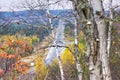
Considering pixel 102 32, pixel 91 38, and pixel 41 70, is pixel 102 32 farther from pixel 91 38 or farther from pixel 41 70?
pixel 41 70

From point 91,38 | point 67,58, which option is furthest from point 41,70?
point 91,38

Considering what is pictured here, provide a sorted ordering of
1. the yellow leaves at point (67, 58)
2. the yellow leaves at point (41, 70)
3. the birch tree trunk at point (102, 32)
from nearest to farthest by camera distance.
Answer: the birch tree trunk at point (102, 32) → the yellow leaves at point (67, 58) → the yellow leaves at point (41, 70)

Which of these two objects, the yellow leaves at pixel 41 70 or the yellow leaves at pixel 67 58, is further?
the yellow leaves at pixel 41 70

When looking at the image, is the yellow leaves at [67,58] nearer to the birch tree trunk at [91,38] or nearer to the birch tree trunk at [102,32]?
the birch tree trunk at [91,38]

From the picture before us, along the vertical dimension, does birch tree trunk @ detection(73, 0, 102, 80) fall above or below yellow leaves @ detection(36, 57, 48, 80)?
above

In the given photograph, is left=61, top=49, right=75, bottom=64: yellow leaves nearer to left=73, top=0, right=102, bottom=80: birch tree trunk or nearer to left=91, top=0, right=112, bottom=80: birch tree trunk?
left=73, top=0, right=102, bottom=80: birch tree trunk

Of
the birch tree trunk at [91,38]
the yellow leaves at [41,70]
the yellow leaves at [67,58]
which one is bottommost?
the yellow leaves at [41,70]

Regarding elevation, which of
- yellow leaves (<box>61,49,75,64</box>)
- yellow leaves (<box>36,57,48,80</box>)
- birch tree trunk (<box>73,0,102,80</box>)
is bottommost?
yellow leaves (<box>36,57,48,80</box>)

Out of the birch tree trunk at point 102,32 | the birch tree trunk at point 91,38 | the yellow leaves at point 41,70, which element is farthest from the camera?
the yellow leaves at point 41,70

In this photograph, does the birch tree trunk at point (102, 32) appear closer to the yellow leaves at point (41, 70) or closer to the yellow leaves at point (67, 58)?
the yellow leaves at point (67, 58)

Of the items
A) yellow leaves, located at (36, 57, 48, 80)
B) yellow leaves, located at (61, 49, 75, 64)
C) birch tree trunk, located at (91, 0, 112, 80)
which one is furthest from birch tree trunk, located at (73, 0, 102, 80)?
yellow leaves, located at (36, 57, 48, 80)

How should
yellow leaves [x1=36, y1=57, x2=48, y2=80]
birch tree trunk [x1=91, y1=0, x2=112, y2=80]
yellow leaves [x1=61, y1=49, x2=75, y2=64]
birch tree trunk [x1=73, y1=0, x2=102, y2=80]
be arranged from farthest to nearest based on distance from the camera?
yellow leaves [x1=36, y1=57, x2=48, y2=80] < yellow leaves [x1=61, y1=49, x2=75, y2=64] < birch tree trunk [x1=73, y1=0, x2=102, y2=80] < birch tree trunk [x1=91, y1=0, x2=112, y2=80]

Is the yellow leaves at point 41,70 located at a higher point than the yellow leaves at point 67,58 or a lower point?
lower

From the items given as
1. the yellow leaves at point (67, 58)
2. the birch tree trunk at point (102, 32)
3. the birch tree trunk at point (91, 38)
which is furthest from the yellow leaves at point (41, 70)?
the birch tree trunk at point (102, 32)
